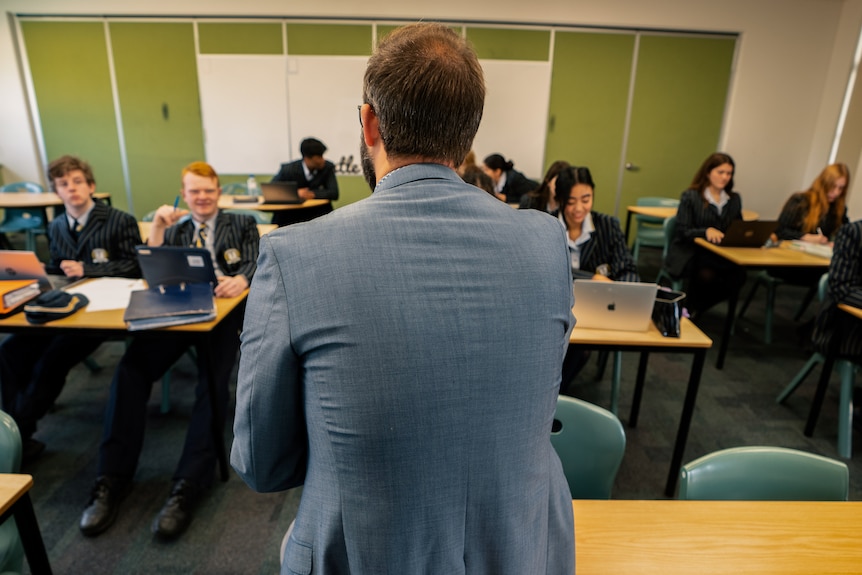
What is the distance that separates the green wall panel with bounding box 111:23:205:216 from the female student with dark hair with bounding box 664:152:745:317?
490 centimetres

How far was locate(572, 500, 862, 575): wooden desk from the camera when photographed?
35.3 inches

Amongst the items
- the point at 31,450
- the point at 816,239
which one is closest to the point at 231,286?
Answer: the point at 31,450

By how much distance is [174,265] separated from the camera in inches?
77.5

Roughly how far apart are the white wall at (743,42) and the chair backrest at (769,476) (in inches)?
205

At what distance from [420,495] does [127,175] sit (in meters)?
6.37

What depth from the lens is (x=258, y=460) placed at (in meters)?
0.68

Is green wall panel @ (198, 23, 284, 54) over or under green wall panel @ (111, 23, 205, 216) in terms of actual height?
over

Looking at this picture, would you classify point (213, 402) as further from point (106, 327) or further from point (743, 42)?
point (743, 42)

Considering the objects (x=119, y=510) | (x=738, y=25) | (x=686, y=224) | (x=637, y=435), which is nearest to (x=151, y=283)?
(x=119, y=510)

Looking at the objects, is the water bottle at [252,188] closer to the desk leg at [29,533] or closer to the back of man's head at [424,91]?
the desk leg at [29,533]

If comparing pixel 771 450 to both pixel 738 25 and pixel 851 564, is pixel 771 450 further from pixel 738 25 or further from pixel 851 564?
pixel 738 25

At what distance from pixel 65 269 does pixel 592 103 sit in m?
5.14

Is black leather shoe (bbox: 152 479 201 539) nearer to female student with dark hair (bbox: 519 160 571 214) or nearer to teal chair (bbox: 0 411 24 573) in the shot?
teal chair (bbox: 0 411 24 573)

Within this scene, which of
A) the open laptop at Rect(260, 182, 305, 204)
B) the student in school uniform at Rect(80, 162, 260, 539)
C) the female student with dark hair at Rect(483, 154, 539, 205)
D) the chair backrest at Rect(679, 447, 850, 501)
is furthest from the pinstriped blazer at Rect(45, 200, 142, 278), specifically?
the female student with dark hair at Rect(483, 154, 539, 205)
